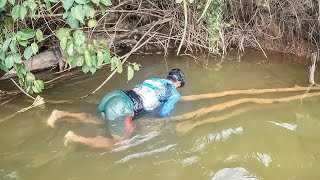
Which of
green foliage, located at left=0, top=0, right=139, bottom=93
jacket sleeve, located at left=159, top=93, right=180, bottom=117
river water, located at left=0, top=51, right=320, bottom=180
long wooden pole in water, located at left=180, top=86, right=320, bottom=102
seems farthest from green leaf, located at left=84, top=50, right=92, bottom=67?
long wooden pole in water, located at left=180, top=86, right=320, bottom=102

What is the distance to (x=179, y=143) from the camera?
4703 mm

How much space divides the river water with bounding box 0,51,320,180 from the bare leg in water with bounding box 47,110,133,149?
84mm

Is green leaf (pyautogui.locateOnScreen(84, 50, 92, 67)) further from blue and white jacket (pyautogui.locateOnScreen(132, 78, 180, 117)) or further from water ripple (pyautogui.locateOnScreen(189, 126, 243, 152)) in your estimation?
water ripple (pyautogui.locateOnScreen(189, 126, 243, 152))

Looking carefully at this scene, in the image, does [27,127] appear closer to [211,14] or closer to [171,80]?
[171,80]

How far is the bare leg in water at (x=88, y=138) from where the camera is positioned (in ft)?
14.7

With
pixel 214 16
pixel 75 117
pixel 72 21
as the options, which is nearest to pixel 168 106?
pixel 75 117

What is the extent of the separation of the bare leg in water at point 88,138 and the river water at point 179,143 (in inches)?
3.3

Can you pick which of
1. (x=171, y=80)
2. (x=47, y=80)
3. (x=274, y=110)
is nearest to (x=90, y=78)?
(x=47, y=80)

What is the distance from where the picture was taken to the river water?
13.5 ft

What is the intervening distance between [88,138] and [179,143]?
969mm

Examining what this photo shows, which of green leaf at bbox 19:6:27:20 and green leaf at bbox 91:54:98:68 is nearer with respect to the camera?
green leaf at bbox 19:6:27:20

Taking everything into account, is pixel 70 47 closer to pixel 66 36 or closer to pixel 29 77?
pixel 66 36

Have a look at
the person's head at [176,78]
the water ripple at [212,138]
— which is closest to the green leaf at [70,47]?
the water ripple at [212,138]

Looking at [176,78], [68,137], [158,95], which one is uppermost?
[176,78]
